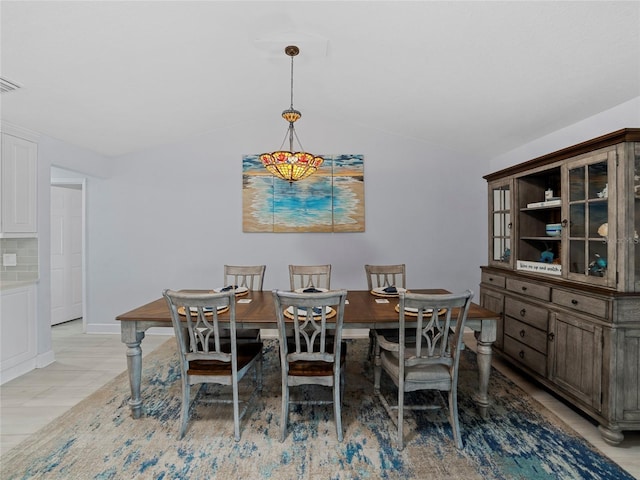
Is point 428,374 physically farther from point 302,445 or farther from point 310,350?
point 302,445

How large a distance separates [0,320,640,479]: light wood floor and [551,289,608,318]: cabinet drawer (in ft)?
2.65

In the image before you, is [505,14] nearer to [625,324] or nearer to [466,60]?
[466,60]

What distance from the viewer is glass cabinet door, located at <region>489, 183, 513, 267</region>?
3305 millimetres

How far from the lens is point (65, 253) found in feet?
16.6

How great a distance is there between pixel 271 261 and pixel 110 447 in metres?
2.64

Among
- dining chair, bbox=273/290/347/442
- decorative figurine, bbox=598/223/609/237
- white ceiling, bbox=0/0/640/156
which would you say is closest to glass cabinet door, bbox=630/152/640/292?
decorative figurine, bbox=598/223/609/237

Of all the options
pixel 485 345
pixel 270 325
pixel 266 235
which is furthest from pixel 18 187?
pixel 485 345

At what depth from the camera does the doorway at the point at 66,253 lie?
4.92 metres

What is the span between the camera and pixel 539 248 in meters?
3.19

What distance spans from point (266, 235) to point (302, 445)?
275cm

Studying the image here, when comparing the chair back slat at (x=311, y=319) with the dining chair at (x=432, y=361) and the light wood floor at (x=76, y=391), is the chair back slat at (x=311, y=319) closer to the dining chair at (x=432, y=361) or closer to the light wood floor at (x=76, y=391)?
the dining chair at (x=432, y=361)

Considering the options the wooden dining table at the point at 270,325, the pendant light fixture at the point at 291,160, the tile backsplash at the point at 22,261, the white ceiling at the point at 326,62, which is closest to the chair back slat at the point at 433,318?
the wooden dining table at the point at 270,325

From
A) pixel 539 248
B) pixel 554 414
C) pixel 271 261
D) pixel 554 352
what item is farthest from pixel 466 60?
pixel 271 261

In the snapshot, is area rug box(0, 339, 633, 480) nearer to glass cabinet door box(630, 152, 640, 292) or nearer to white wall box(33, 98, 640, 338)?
glass cabinet door box(630, 152, 640, 292)
